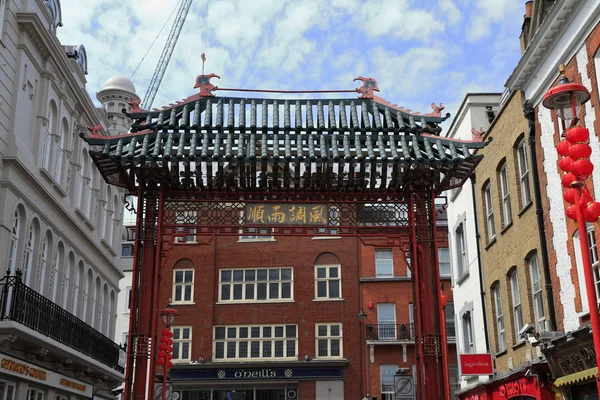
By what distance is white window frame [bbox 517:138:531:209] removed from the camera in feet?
64.7

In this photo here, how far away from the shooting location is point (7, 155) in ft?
61.8

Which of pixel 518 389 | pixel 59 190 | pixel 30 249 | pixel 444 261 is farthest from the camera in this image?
pixel 444 261

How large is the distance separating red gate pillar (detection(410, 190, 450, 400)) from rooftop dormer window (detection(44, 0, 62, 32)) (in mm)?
15009

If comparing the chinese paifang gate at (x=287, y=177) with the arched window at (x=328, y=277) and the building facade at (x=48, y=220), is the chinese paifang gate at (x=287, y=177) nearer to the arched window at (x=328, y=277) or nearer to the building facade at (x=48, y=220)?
the building facade at (x=48, y=220)

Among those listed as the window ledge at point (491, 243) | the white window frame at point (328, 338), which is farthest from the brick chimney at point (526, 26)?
the white window frame at point (328, 338)

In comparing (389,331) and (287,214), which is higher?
(389,331)

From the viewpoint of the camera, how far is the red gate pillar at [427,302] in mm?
14602

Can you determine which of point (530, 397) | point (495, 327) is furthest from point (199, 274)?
point (530, 397)

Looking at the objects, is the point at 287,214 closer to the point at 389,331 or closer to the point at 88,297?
the point at 88,297

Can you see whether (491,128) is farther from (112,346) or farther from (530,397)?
(112,346)

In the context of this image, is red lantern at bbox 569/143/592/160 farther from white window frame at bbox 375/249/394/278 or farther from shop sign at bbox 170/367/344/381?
white window frame at bbox 375/249/394/278

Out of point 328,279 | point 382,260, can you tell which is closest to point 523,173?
point 382,260

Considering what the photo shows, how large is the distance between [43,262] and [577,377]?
52.5ft

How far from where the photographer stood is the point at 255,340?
147 ft
